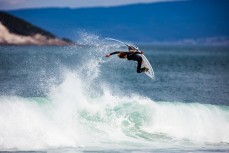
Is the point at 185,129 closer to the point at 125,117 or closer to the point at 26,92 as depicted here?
the point at 125,117

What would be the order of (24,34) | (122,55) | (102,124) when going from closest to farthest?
(122,55) < (102,124) < (24,34)

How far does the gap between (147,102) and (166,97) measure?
6.95 m

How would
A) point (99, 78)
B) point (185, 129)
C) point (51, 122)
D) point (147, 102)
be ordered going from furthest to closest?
point (99, 78) < point (147, 102) < point (185, 129) < point (51, 122)

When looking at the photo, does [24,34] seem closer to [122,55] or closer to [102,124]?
[102,124]

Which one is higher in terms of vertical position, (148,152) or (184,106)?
(184,106)

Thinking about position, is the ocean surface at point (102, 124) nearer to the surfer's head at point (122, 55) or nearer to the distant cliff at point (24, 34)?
the surfer's head at point (122, 55)

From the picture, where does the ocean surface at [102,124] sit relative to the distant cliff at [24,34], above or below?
below

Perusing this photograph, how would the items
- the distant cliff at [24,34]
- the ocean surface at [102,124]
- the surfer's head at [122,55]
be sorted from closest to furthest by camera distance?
the ocean surface at [102,124], the surfer's head at [122,55], the distant cliff at [24,34]

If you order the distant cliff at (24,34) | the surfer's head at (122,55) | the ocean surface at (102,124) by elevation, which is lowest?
the ocean surface at (102,124)

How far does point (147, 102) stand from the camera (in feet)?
80.5

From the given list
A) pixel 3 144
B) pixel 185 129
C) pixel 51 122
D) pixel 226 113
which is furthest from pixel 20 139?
pixel 226 113

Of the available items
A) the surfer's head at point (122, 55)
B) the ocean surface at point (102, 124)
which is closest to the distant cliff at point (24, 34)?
the ocean surface at point (102, 124)

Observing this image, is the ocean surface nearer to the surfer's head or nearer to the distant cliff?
the surfer's head

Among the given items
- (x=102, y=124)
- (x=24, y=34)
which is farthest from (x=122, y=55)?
(x=24, y=34)
